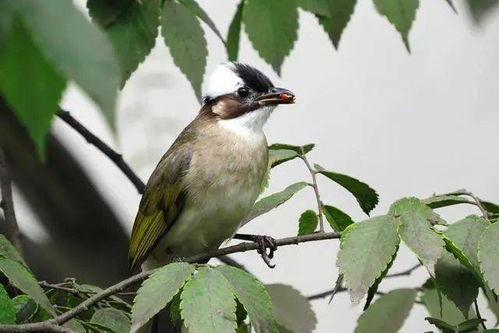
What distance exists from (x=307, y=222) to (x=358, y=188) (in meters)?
0.11

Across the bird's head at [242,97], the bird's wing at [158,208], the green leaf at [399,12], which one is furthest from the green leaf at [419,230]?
the bird's head at [242,97]

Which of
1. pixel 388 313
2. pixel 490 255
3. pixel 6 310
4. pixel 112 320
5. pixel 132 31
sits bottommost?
pixel 388 313

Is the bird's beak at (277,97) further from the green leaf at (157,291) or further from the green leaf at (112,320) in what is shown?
the green leaf at (157,291)

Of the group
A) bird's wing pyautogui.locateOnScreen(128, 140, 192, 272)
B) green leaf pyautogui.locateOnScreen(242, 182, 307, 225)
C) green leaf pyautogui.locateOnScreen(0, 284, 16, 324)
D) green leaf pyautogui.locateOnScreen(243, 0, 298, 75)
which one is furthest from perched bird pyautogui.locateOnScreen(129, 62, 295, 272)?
green leaf pyautogui.locateOnScreen(0, 284, 16, 324)

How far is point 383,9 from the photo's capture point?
1355 millimetres

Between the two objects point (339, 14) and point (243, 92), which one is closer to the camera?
point (339, 14)

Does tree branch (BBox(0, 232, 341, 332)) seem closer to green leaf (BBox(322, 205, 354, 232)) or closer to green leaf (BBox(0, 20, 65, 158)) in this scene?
green leaf (BBox(322, 205, 354, 232))

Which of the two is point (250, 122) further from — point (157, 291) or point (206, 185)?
point (157, 291)

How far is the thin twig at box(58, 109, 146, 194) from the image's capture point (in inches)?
83.0

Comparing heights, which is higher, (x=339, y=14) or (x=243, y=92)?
(x=339, y=14)

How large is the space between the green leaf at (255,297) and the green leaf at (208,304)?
0.03 meters

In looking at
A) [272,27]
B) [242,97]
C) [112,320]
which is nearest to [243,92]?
[242,97]

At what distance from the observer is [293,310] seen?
5.73 ft

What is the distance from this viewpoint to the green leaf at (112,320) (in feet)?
4.75
